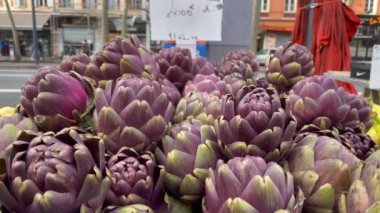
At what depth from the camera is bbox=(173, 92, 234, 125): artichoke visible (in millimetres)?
690

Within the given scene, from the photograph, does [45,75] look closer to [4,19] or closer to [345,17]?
[345,17]

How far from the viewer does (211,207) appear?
50 cm

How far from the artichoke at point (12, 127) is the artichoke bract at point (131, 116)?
0.39 ft

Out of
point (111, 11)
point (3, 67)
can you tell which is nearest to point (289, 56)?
point (3, 67)

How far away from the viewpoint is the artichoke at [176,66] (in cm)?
92

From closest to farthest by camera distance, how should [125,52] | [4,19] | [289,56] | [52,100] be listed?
[52,100]
[125,52]
[289,56]
[4,19]

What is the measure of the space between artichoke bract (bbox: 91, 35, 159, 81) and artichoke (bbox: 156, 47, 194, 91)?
0.11m

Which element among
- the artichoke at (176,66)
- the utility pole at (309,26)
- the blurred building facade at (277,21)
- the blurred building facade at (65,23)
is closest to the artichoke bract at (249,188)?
the artichoke at (176,66)

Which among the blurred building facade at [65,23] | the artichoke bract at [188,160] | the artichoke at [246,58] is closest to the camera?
the artichoke bract at [188,160]

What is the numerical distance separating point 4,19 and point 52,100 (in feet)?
63.7

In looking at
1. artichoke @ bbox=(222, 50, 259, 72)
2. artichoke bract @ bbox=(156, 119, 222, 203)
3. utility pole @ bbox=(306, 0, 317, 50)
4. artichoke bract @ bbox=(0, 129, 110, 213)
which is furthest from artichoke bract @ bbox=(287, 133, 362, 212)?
utility pole @ bbox=(306, 0, 317, 50)

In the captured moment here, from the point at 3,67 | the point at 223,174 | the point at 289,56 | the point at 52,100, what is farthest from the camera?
the point at 3,67

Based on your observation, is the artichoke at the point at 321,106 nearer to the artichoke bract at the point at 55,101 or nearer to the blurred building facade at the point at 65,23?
the artichoke bract at the point at 55,101

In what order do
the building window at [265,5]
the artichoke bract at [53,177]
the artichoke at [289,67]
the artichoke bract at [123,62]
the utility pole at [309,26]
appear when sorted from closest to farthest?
the artichoke bract at [53,177]
the artichoke bract at [123,62]
the artichoke at [289,67]
the utility pole at [309,26]
the building window at [265,5]
